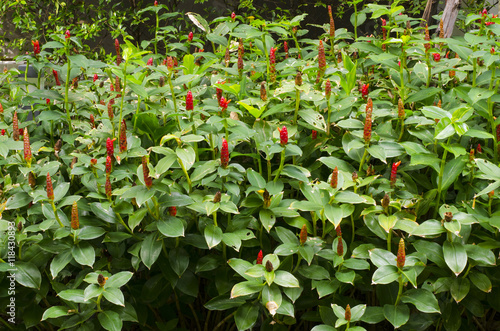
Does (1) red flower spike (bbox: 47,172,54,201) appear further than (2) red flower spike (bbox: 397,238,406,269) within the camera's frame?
Yes

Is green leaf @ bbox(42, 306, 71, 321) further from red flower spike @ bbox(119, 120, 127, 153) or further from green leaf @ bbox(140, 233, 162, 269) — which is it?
red flower spike @ bbox(119, 120, 127, 153)

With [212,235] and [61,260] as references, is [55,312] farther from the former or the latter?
[212,235]

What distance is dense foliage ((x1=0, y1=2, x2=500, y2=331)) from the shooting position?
1279 millimetres

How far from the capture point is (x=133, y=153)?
1438mm

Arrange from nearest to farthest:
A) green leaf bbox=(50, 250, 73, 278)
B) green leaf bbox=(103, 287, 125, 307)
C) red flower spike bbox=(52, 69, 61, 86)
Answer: green leaf bbox=(103, 287, 125, 307)
green leaf bbox=(50, 250, 73, 278)
red flower spike bbox=(52, 69, 61, 86)

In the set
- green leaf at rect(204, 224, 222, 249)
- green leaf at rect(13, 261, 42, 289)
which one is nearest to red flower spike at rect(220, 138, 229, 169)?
green leaf at rect(204, 224, 222, 249)

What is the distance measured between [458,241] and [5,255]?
1252mm

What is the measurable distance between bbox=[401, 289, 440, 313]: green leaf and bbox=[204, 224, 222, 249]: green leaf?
0.52m

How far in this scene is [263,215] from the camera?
1374 mm

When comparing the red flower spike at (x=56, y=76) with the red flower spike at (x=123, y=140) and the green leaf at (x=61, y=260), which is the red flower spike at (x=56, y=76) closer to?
the red flower spike at (x=123, y=140)

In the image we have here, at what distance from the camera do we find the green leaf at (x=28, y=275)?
132 centimetres

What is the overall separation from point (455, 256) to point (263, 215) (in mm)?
523

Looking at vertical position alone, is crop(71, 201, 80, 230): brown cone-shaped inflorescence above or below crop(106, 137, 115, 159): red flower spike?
below

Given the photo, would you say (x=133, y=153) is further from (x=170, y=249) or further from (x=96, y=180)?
(x=170, y=249)
